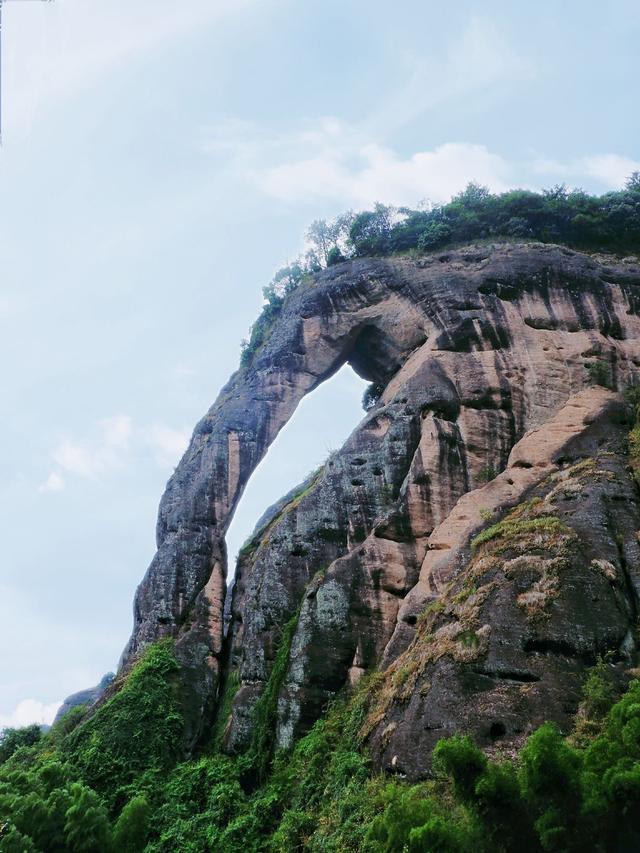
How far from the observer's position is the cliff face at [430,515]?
13086mm

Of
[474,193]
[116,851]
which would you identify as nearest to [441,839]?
[116,851]

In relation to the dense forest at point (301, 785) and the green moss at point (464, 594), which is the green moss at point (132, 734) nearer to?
the dense forest at point (301, 785)

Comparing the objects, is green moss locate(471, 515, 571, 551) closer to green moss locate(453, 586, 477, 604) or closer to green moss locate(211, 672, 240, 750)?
green moss locate(453, 586, 477, 604)

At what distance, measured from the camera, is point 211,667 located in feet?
65.7

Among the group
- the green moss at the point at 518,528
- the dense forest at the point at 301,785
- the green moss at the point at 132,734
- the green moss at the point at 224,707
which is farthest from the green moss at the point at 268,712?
the green moss at the point at 518,528

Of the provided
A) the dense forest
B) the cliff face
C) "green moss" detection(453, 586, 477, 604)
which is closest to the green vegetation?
the dense forest

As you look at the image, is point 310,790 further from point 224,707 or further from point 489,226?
point 489,226

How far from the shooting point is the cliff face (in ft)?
42.9

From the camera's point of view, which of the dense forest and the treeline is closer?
the dense forest

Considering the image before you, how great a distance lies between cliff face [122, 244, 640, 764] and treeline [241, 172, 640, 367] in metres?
1.91

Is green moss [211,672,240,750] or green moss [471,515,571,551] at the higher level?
green moss [471,515,571,551]

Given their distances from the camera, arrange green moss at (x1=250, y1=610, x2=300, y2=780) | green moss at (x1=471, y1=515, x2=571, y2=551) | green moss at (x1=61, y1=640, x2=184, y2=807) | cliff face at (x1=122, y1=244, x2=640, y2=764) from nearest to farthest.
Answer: cliff face at (x1=122, y1=244, x2=640, y2=764) < green moss at (x1=471, y1=515, x2=571, y2=551) < green moss at (x1=250, y1=610, x2=300, y2=780) < green moss at (x1=61, y1=640, x2=184, y2=807)

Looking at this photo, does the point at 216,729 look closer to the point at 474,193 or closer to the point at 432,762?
the point at 432,762

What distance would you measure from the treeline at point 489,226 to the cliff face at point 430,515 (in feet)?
6.28
